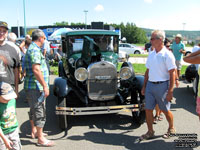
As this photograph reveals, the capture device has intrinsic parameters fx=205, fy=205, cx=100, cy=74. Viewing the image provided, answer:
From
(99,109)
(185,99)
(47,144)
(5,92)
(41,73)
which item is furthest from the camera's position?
(185,99)

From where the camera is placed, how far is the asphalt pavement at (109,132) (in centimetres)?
342

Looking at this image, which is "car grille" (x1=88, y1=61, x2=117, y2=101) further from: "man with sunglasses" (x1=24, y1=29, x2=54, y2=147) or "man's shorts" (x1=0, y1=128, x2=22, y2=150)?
"man's shorts" (x1=0, y1=128, x2=22, y2=150)

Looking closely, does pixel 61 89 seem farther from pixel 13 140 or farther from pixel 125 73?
pixel 13 140

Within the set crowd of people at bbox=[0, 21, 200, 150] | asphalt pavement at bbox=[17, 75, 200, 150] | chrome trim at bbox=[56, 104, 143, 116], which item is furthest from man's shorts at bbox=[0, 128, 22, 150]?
chrome trim at bbox=[56, 104, 143, 116]

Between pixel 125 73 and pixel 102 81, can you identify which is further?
pixel 125 73

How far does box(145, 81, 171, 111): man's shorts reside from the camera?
3.34 m

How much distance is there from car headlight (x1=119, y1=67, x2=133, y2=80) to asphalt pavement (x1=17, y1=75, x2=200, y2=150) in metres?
0.98

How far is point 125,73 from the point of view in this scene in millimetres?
4395

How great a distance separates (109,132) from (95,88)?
0.91 meters

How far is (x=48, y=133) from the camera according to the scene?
12.9ft

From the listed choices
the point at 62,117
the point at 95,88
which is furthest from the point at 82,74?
the point at 62,117

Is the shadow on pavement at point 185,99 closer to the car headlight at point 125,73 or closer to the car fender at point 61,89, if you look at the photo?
the car headlight at point 125,73

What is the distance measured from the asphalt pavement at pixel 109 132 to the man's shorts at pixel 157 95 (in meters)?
0.63

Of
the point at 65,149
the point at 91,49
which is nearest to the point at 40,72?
the point at 65,149
